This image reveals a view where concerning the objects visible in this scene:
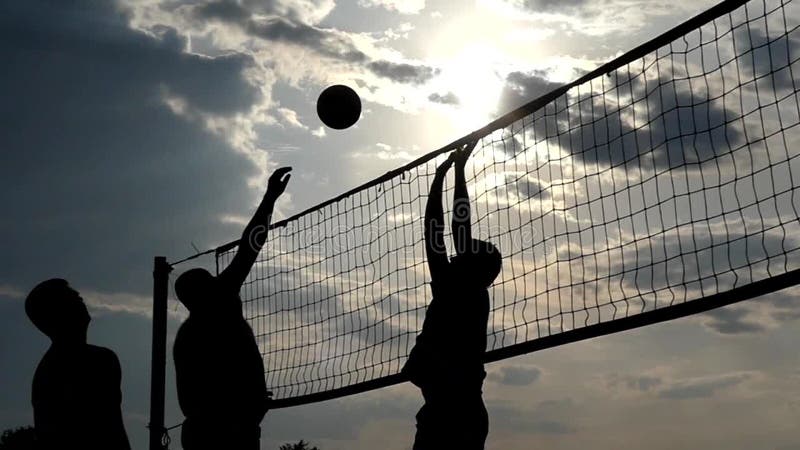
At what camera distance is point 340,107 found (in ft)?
27.8

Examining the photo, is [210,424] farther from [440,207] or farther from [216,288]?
[440,207]

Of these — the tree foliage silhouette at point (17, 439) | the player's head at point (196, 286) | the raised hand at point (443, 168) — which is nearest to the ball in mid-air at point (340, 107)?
the raised hand at point (443, 168)

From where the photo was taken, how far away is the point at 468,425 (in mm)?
5555

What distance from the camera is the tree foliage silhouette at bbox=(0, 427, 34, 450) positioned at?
3669cm

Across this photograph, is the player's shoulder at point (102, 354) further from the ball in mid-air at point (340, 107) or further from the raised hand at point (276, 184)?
the ball in mid-air at point (340, 107)

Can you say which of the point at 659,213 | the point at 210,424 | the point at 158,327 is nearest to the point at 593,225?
the point at 659,213

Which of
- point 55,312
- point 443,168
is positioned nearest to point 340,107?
point 443,168

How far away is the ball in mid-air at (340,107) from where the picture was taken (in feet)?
27.8

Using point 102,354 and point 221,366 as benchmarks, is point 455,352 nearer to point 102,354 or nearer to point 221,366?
point 221,366

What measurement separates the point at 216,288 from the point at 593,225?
3.01 meters

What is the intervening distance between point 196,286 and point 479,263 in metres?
1.69

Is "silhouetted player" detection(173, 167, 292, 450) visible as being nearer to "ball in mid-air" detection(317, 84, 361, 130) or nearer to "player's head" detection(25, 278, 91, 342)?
"player's head" detection(25, 278, 91, 342)

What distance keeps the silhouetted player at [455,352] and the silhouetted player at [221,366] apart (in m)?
1.09

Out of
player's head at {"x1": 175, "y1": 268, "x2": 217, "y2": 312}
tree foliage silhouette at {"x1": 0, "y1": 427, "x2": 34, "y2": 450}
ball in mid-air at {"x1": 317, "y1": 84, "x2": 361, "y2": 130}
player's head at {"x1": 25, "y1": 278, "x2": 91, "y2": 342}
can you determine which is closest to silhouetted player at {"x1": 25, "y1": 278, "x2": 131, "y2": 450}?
player's head at {"x1": 25, "y1": 278, "x2": 91, "y2": 342}
